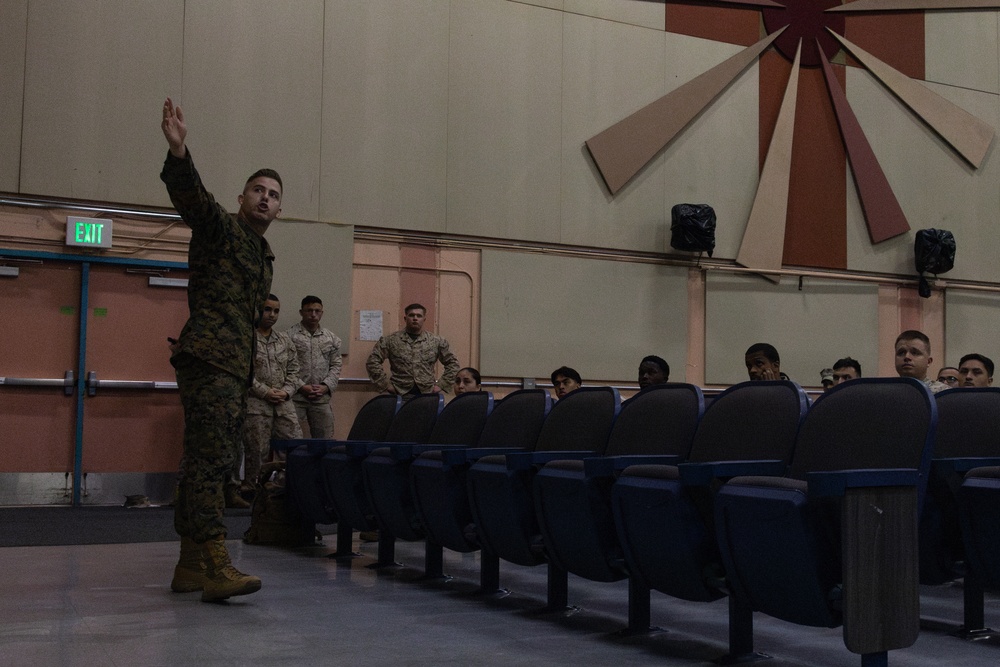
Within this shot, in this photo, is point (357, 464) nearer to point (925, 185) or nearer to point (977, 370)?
point (977, 370)

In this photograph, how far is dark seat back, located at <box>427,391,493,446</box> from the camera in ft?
12.3

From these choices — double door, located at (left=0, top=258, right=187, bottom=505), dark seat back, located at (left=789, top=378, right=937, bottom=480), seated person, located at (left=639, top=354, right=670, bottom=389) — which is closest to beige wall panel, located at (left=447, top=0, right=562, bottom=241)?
double door, located at (left=0, top=258, right=187, bottom=505)

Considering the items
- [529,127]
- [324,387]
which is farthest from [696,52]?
[324,387]

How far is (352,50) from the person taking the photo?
7.30m

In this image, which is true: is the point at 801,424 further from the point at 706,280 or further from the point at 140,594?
the point at 706,280

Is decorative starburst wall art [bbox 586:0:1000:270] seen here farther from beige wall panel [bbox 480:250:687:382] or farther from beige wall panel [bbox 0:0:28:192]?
beige wall panel [bbox 0:0:28:192]

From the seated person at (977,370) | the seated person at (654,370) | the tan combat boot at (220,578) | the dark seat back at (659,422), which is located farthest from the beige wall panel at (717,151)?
the tan combat boot at (220,578)

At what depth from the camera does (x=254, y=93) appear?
7.00 meters

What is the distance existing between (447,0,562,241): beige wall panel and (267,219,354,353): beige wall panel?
887mm

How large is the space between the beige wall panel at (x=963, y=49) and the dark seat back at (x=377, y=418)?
22.7 feet

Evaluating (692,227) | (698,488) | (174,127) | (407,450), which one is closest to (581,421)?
(407,450)

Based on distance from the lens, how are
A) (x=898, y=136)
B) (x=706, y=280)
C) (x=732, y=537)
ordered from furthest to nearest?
(x=898, y=136) < (x=706, y=280) < (x=732, y=537)

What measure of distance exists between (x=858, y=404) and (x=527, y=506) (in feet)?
3.59

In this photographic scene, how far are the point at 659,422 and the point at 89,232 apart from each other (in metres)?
4.88
